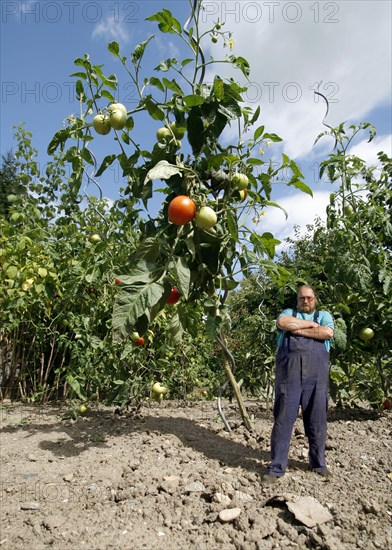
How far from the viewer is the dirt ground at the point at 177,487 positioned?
1.55 meters

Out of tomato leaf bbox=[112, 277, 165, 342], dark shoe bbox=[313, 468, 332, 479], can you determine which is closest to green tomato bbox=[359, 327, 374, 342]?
dark shoe bbox=[313, 468, 332, 479]

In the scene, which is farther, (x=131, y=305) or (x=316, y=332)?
(x=316, y=332)

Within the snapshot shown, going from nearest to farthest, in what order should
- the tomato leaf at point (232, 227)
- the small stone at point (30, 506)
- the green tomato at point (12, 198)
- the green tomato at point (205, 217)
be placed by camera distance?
the small stone at point (30, 506) < the green tomato at point (205, 217) < the tomato leaf at point (232, 227) < the green tomato at point (12, 198)

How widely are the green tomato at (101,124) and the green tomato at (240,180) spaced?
0.63 meters

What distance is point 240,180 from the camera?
207cm

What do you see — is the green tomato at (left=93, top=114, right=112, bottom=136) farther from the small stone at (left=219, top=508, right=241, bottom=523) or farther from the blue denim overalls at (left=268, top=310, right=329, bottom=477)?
the small stone at (left=219, top=508, right=241, bottom=523)

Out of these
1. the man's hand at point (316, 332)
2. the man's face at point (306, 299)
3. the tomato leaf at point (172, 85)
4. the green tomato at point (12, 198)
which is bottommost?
the man's hand at point (316, 332)

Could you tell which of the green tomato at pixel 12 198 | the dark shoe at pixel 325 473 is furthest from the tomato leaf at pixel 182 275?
the green tomato at pixel 12 198

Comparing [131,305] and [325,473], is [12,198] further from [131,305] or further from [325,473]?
[325,473]

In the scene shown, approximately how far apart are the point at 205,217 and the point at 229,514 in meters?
1.15

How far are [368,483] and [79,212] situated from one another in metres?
2.47

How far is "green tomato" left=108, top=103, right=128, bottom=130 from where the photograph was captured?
6.55 feet

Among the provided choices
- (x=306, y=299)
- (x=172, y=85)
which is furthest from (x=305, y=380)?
(x=172, y=85)

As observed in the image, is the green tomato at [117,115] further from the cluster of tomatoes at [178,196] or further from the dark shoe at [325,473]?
the dark shoe at [325,473]
